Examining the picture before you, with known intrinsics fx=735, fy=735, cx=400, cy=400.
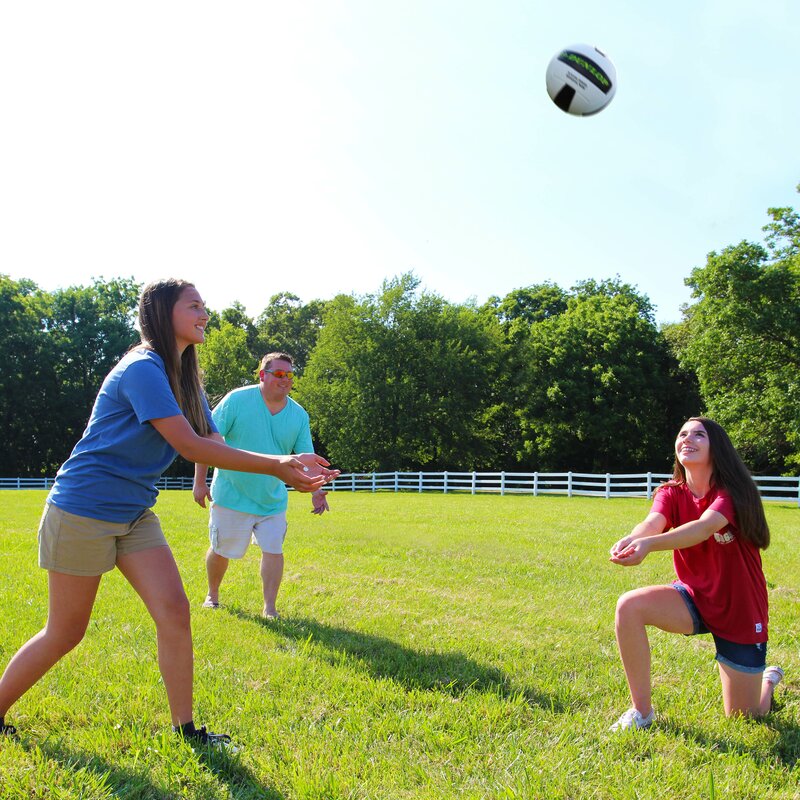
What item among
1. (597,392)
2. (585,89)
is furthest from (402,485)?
(585,89)

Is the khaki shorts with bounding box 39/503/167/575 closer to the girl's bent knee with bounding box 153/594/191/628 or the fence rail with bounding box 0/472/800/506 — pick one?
the girl's bent knee with bounding box 153/594/191/628

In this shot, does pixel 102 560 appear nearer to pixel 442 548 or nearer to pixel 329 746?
pixel 329 746

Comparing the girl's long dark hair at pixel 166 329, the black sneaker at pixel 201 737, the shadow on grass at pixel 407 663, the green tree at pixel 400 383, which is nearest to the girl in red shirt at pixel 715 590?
the shadow on grass at pixel 407 663

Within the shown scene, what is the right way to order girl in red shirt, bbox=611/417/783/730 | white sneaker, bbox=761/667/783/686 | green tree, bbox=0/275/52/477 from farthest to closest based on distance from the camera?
green tree, bbox=0/275/52/477 < white sneaker, bbox=761/667/783/686 < girl in red shirt, bbox=611/417/783/730

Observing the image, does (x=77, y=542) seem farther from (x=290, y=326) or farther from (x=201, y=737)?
(x=290, y=326)

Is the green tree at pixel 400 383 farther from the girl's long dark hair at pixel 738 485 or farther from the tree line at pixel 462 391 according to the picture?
the girl's long dark hair at pixel 738 485

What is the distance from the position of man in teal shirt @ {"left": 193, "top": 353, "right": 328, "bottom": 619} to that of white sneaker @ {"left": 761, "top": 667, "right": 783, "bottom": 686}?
3236mm

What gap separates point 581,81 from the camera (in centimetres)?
835

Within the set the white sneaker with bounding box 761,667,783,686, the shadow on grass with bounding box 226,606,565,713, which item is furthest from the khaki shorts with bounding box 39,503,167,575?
the white sneaker with bounding box 761,667,783,686

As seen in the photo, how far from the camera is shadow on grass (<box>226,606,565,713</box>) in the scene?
4008 millimetres

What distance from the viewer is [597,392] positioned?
134 ft

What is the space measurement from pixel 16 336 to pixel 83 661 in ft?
161

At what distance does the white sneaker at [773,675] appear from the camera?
390 cm

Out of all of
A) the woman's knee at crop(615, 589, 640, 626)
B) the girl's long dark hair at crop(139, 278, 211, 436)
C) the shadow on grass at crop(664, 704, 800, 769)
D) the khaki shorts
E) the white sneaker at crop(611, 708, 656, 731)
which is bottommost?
the shadow on grass at crop(664, 704, 800, 769)
